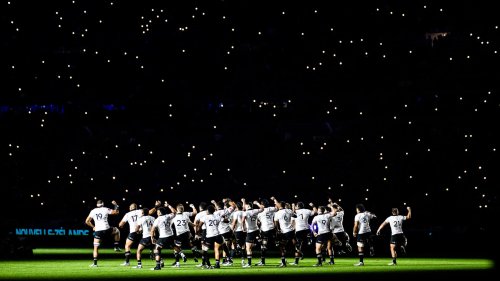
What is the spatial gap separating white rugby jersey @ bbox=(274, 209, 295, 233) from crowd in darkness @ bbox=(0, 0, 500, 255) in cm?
1558

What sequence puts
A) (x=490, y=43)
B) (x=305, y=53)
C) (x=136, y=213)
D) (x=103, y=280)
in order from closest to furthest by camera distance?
(x=103, y=280) → (x=136, y=213) → (x=490, y=43) → (x=305, y=53)

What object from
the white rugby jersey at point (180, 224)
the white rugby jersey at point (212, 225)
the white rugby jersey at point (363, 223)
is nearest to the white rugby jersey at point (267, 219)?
the white rugby jersey at point (363, 223)

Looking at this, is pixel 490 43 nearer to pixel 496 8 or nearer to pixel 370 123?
pixel 496 8

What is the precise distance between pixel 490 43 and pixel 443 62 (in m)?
2.79

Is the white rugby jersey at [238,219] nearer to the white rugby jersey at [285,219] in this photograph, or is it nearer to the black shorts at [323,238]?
the white rugby jersey at [285,219]

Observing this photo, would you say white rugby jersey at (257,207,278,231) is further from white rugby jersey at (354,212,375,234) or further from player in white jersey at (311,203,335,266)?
white rugby jersey at (354,212,375,234)

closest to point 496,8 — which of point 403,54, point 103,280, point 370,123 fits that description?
point 403,54

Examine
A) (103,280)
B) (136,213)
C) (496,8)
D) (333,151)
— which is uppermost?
(496,8)

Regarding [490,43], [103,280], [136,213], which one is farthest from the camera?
[490,43]

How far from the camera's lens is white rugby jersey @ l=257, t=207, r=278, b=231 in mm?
26844

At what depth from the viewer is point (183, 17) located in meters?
45.4

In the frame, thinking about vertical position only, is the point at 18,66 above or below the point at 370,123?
above

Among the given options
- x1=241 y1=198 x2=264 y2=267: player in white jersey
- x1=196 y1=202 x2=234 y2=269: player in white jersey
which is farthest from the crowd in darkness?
x1=196 y1=202 x2=234 y2=269: player in white jersey

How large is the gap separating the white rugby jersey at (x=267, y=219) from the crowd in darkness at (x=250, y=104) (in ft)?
48.1
